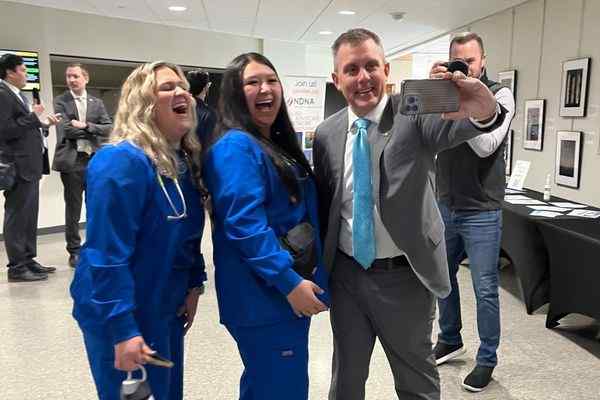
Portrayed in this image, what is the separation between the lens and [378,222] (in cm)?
154

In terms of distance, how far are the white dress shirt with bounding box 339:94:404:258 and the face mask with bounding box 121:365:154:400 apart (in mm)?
735

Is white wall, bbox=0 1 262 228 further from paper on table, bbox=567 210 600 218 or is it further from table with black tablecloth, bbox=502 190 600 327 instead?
paper on table, bbox=567 210 600 218

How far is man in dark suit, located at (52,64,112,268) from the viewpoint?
466 centimetres

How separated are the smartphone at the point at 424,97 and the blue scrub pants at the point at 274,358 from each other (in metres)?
0.71

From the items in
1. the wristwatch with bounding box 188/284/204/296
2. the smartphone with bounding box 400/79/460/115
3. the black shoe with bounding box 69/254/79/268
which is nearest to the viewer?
the smartphone with bounding box 400/79/460/115

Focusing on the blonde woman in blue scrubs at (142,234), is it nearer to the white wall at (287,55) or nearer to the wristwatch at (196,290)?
the wristwatch at (196,290)

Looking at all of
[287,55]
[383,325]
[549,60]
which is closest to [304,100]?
[287,55]

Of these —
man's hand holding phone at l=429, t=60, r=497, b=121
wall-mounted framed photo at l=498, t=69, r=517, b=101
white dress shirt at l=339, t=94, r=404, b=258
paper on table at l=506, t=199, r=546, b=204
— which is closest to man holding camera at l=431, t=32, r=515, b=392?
white dress shirt at l=339, t=94, r=404, b=258

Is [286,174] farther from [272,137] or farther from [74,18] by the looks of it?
[74,18]

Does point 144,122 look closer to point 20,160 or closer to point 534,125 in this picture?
point 20,160

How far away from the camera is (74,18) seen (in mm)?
5953

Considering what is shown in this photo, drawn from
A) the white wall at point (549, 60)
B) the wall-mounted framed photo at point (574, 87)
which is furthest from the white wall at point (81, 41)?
the wall-mounted framed photo at point (574, 87)

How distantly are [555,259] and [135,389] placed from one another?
2789 mm

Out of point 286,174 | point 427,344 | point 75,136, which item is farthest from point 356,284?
point 75,136
